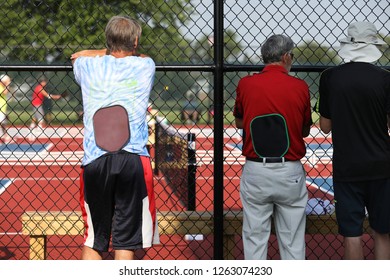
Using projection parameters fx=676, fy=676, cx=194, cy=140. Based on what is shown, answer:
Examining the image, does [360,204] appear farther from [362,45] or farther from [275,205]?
[362,45]

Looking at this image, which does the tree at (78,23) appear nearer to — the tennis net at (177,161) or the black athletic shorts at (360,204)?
the tennis net at (177,161)

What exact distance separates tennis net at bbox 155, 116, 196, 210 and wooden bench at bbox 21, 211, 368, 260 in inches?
64.2

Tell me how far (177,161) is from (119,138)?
6.02 meters

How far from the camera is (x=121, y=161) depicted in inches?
144

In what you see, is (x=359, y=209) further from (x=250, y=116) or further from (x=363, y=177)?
(x=250, y=116)

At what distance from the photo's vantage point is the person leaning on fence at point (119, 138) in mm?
3660

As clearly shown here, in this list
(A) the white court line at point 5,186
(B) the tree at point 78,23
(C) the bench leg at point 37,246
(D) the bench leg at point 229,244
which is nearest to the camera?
(D) the bench leg at point 229,244

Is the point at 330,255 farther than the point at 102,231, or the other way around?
the point at 330,255

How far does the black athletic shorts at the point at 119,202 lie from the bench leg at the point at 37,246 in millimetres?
1340

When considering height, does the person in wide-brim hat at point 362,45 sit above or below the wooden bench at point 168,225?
above

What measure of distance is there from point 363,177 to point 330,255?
248 centimetres

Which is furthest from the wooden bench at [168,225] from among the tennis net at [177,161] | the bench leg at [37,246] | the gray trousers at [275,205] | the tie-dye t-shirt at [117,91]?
the tennis net at [177,161]

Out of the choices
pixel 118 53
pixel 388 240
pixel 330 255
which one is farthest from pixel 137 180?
pixel 330 255
